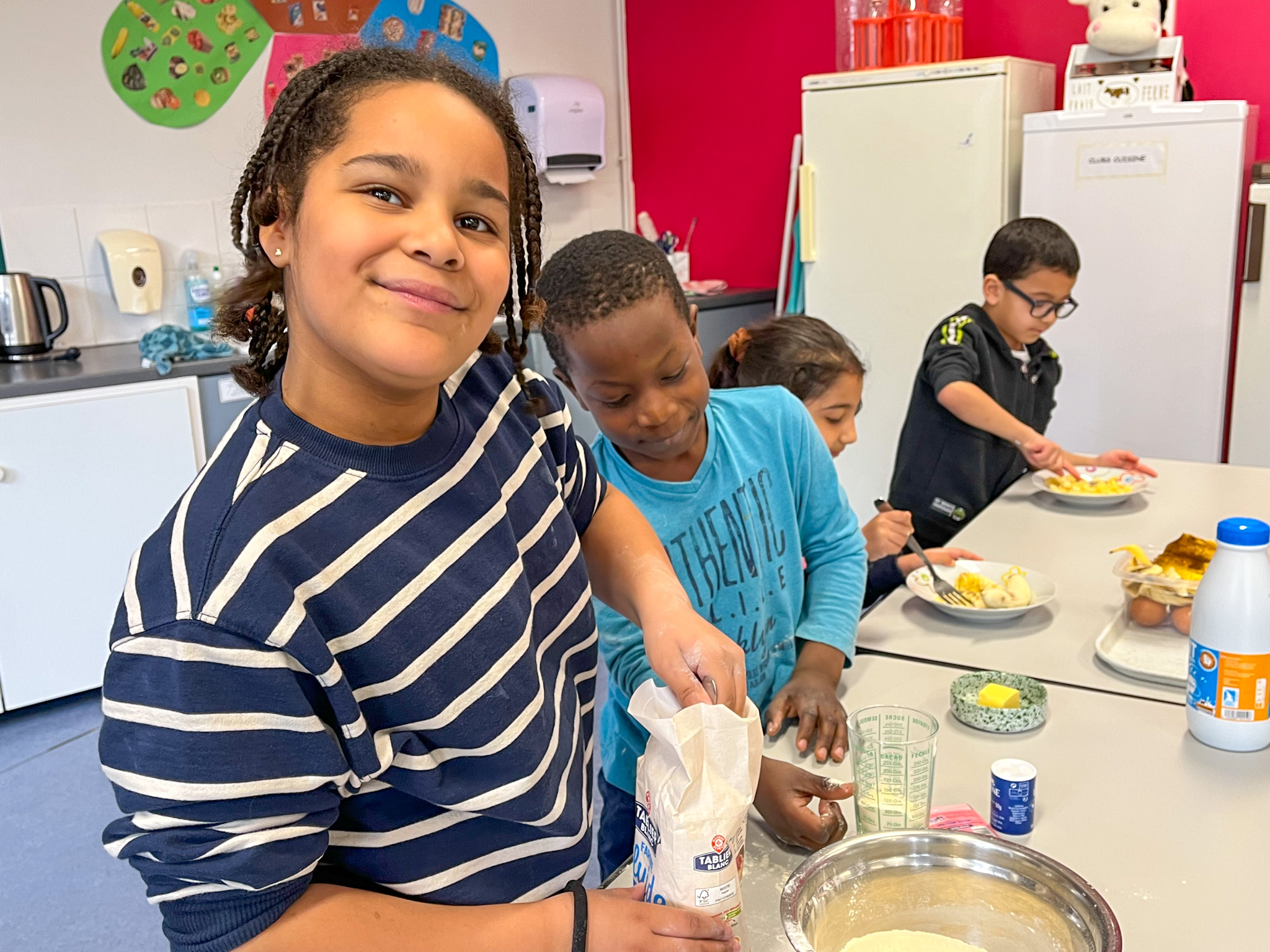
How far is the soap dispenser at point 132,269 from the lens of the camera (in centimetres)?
317

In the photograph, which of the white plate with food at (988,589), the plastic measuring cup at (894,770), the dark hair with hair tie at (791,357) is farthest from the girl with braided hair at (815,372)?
the plastic measuring cup at (894,770)

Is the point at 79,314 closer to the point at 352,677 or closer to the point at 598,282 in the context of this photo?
the point at 598,282

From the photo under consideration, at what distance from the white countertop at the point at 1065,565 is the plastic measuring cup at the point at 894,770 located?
0.26 metres

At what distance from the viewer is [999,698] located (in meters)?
1.12

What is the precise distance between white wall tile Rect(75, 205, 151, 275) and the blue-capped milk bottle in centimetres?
314

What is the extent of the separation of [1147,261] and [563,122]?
209cm

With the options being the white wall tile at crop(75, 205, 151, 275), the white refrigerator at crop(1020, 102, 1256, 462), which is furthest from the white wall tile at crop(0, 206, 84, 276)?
the white refrigerator at crop(1020, 102, 1256, 462)

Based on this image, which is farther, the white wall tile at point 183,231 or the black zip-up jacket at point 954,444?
the white wall tile at point 183,231

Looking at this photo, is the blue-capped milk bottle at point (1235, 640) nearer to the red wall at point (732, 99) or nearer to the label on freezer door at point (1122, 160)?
the label on freezer door at point (1122, 160)

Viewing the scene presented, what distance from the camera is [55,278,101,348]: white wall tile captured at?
3.20m

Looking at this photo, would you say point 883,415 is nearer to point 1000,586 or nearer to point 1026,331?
point 1026,331

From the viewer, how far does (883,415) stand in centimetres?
370

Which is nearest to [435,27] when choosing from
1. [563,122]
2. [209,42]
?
[563,122]

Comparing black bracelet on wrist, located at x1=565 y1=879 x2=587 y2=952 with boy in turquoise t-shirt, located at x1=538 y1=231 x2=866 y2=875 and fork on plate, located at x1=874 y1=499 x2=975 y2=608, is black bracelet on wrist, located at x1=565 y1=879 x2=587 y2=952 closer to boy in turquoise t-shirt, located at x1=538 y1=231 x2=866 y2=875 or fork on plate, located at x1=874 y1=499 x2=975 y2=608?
boy in turquoise t-shirt, located at x1=538 y1=231 x2=866 y2=875
